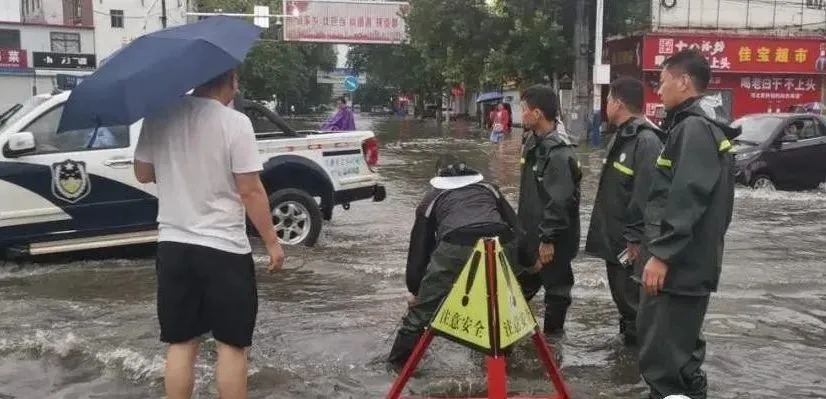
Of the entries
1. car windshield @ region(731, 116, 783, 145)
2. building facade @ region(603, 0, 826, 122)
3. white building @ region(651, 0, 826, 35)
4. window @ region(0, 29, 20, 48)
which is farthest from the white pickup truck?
window @ region(0, 29, 20, 48)

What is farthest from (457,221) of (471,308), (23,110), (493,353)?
(23,110)

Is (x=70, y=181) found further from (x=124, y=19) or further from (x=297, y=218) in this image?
(x=124, y=19)

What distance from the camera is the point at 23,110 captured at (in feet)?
26.3

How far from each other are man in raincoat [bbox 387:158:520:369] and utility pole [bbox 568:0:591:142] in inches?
980

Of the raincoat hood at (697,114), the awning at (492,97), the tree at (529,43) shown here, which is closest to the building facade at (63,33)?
the awning at (492,97)

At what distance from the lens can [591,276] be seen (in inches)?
308

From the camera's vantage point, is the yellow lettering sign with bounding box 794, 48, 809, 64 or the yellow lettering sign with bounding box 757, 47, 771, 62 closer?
the yellow lettering sign with bounding box 757, 47, 771, 62

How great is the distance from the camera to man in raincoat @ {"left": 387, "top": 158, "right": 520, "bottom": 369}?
4.46 metres

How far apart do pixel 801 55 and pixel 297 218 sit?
93.8 ft

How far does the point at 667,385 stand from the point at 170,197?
2.35 m

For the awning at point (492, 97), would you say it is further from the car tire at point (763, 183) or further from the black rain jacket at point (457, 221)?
the black rain jacket at point (457, 221)

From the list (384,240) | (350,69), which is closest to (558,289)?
(384,240)

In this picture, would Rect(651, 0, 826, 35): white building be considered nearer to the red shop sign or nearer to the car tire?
the red shop sign

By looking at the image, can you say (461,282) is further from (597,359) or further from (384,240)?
(384,240)
